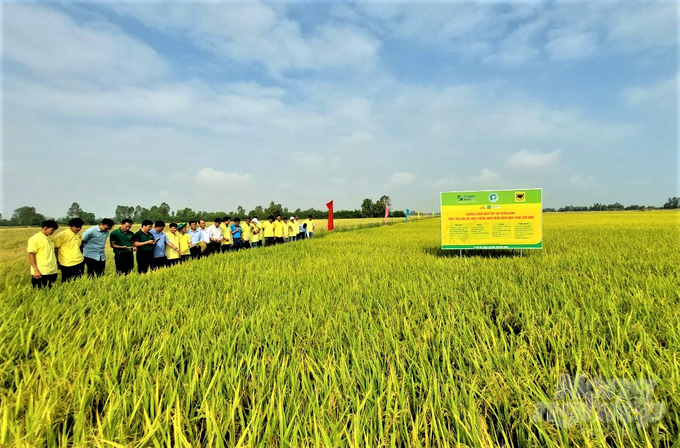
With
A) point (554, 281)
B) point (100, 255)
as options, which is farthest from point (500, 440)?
point (100, 255)

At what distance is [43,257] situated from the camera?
16.0ft

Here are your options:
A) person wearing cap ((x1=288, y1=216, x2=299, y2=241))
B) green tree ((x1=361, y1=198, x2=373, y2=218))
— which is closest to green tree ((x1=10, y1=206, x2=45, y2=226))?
person wearing cap ((x1=288, y1=216, x2=299, y2=241))

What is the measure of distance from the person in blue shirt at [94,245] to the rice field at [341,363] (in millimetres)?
2112

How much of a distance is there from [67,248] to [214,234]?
4461 mm

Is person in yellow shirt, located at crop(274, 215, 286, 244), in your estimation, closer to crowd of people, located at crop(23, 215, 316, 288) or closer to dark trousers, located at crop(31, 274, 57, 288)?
crowd of people, located at crop(23, 215, 316, 288)

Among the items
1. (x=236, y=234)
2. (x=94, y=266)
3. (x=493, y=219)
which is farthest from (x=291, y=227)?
(x=493, y=219)

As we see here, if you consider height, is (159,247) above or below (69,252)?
below

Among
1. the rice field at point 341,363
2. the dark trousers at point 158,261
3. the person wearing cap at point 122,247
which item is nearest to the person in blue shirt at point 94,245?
the person wearing cap at point 122,247

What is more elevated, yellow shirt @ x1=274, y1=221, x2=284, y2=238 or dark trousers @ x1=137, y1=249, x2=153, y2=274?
yellow shirt @ x1=274, y1=221, x2=284, y2=238

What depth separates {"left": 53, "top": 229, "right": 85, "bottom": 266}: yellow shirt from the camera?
5363 mm

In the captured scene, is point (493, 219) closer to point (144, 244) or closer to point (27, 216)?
point (144, 244)

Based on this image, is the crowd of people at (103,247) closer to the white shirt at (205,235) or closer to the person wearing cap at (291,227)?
the white shirt at (205,235)

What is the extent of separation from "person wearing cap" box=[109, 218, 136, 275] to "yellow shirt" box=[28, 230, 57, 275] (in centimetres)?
118

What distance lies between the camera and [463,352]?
2.07 m
